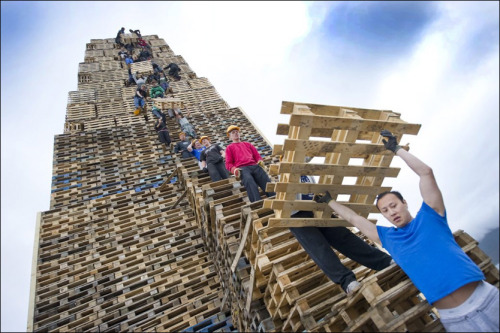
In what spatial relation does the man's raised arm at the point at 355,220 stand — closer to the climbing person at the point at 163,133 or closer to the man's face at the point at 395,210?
the man's face at the point at 395,210

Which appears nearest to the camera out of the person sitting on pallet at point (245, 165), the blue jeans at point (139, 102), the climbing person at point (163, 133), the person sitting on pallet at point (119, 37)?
the person sitting on pallet at point (245, 165)

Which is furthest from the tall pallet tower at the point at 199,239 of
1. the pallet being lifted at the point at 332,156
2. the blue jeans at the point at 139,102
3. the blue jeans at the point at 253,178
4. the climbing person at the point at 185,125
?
the blue jeans at the point at 139,102

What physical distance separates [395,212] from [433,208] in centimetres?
24

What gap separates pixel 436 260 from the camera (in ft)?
5.68

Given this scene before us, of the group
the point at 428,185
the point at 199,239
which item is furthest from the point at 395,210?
the point at 199,239

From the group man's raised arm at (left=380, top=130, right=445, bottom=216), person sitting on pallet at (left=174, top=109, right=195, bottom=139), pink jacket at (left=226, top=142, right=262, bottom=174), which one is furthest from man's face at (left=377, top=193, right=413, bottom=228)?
person sitting on pallet at (left=174, top=109, right=195, bottom=139)

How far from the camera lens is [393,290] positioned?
1.90 m

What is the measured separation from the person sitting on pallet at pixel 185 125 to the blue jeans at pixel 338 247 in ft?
22.4

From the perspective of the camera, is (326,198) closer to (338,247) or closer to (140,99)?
(338,247)

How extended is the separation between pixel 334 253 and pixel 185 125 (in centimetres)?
783

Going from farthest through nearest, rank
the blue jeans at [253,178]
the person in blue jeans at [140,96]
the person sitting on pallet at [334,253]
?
1. the person in blue jeans at [140,96]
2. the blue jeans at [253,178]
3. the person sitting on pallet at [334,253]

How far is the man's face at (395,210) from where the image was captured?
79.2 inches

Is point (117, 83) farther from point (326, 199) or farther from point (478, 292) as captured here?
point (478, 292)

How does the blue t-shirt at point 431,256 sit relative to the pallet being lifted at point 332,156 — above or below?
below
